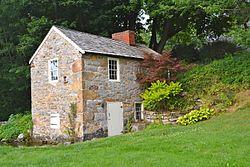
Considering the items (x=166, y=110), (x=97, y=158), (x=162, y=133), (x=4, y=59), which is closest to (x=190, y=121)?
(x=166, y=110)

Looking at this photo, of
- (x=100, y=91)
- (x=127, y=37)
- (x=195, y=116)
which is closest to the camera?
(x=195, y=116)

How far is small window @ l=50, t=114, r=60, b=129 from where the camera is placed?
18594 millimetres

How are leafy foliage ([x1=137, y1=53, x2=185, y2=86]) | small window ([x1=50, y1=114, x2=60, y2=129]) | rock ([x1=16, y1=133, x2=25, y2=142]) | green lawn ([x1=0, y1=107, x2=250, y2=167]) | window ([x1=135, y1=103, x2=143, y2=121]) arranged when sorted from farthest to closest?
rock ([x1=16, y1=133, x2=25, y2=142]), window ([x1=135, y1=103, x2=143, y2=121]), leafy foliage ([x1=137, y1=53, x2=185, y2=86]), small window ([x1=50, y1=114, x2=60, y2=129]), green lawn ([x1=0, y1=107, x2=250, y2=167])

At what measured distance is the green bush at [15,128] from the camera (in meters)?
21.0

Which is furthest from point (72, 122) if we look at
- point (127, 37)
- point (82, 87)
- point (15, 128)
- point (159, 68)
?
point (127, 37)

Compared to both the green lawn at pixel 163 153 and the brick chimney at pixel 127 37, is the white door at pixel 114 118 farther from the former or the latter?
the green lawn at pixel 163 153

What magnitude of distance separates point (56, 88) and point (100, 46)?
324cm

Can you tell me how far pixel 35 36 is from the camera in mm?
23906

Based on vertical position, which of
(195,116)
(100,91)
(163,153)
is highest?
(100,91)

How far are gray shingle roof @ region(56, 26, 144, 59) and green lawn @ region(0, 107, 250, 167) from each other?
6.44 metres

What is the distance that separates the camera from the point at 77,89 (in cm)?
1747

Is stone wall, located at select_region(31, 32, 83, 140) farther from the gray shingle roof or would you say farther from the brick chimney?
the brick chimney

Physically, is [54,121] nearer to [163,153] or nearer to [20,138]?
[20,138]

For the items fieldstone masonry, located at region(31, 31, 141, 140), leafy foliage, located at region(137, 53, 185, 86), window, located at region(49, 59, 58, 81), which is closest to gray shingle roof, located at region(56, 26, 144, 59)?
fieldstone masonry, located at region(31, 31, 141, 140)
